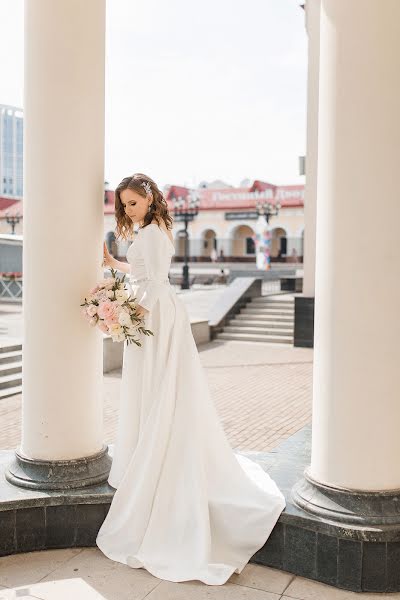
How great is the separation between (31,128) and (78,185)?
1.47ft

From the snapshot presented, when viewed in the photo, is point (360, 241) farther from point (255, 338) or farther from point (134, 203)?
point (255, 338)

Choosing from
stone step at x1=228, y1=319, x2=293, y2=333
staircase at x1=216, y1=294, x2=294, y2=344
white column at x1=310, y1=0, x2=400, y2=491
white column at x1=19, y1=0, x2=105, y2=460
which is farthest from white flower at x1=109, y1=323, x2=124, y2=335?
stone step at x1=228, y1=319, x2=293, y2=333

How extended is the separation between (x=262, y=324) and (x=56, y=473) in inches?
479

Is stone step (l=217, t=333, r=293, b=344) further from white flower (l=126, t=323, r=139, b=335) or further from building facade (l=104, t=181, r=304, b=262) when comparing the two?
building facade (l=104, t=181, r=304, b=262)

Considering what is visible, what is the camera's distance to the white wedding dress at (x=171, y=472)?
3.42m

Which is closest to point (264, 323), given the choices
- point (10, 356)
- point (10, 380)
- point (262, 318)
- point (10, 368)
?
point (262, 318)

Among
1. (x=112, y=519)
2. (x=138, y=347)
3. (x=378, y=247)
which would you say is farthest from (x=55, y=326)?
(x=378, y=247)

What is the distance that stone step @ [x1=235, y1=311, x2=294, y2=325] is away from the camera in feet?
51.6

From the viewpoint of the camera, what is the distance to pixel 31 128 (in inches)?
149

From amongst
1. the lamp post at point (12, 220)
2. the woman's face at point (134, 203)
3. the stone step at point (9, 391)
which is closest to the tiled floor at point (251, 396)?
the stone step at point (9, 391)

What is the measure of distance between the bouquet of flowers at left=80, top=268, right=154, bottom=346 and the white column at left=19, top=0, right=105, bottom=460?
24 centimetres

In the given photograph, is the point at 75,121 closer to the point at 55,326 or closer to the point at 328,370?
the point at 55,326

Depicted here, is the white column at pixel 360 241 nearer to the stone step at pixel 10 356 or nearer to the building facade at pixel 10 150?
the stone step at pixel 10 356

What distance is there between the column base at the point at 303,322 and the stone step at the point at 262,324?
0.99m
